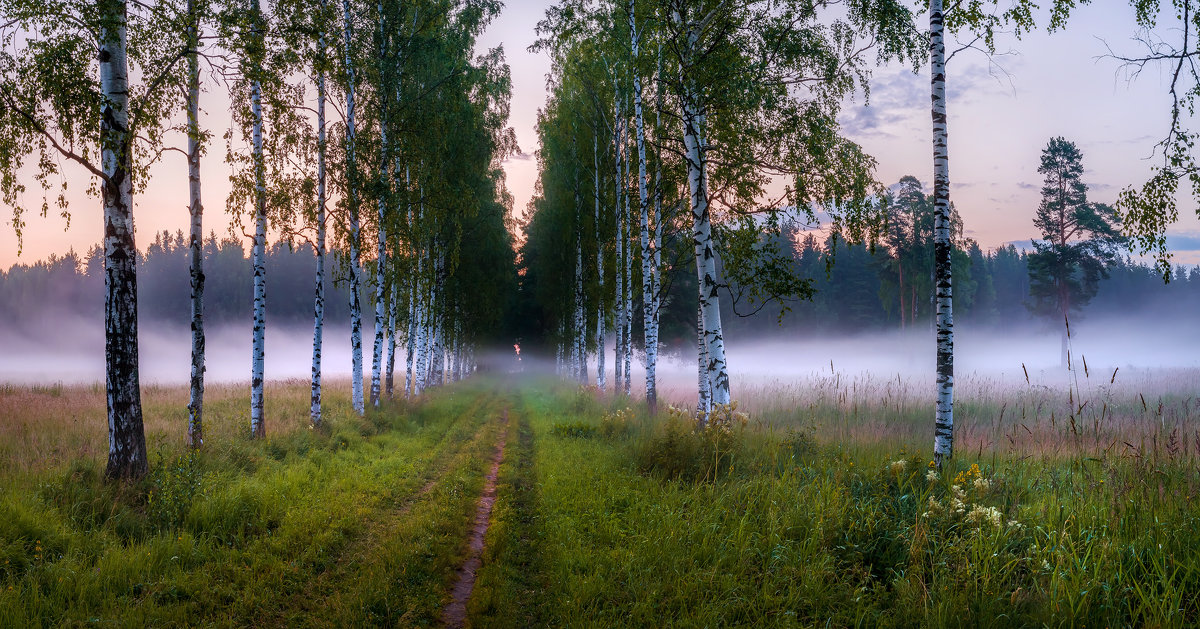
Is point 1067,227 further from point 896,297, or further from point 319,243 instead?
point 319,243

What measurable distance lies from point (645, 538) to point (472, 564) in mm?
1981

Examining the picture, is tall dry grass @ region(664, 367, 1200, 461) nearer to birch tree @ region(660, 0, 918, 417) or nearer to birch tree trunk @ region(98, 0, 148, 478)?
birch tree @ region(660, 0, 918, 417)

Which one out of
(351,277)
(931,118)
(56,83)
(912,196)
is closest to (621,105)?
(351,277)

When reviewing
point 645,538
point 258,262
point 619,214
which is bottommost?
point 645,538

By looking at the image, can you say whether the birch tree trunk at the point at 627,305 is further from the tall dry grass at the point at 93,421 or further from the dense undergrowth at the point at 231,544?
the dense undergrowth at the point at 231,544

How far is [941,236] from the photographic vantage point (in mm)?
7359

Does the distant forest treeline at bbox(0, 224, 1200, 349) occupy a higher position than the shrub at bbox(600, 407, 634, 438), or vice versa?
the distant forest treeline at bbox(0, 224, 1200, 349)

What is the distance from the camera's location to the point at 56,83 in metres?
7.04

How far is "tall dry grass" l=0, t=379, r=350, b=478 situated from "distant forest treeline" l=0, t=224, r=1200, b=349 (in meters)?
35.9

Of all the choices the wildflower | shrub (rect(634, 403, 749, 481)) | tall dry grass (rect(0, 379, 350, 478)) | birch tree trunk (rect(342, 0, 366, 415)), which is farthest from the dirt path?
birch tree trunk (rect(342, 0, 366, 415))

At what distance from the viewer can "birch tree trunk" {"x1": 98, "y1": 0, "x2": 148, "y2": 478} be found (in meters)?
7.16

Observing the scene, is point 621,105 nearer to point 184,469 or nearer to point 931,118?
point 931,118

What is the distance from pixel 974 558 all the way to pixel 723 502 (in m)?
2.65

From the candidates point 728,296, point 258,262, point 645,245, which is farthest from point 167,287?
point 645,245
